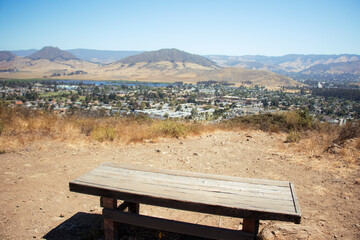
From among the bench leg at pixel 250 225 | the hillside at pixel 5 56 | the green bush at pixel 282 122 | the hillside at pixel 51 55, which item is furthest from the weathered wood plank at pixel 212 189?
the hillside at pixel 5 56

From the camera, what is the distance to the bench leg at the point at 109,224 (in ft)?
8.38

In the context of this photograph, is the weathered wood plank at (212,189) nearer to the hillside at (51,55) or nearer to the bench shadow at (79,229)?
the bench shadow at (79,229)

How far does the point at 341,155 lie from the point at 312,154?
2.04ft

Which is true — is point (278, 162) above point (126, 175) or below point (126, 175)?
below

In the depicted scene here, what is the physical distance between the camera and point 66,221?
316cm

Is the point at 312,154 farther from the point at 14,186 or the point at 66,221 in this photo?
the point at 14,186

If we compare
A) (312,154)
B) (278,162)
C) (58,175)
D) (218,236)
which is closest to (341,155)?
(312,154)

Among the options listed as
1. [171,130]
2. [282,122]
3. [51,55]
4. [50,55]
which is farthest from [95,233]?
[51,55]

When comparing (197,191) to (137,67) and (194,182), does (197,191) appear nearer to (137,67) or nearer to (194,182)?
(194,182)

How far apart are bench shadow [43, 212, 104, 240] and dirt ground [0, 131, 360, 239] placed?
12mm

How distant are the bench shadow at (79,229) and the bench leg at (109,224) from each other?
0.76 ft

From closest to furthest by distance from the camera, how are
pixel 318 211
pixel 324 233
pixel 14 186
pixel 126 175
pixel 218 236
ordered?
pixel 218 236 < pixel 126 175 < pixel 324 233 < pixel 318 211 < pixel 14 186

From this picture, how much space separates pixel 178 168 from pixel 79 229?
8.45 feet

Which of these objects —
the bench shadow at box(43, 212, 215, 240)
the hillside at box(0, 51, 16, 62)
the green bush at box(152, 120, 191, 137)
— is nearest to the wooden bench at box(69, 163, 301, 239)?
the bench shadow at box(43, 212, 215, 240)
